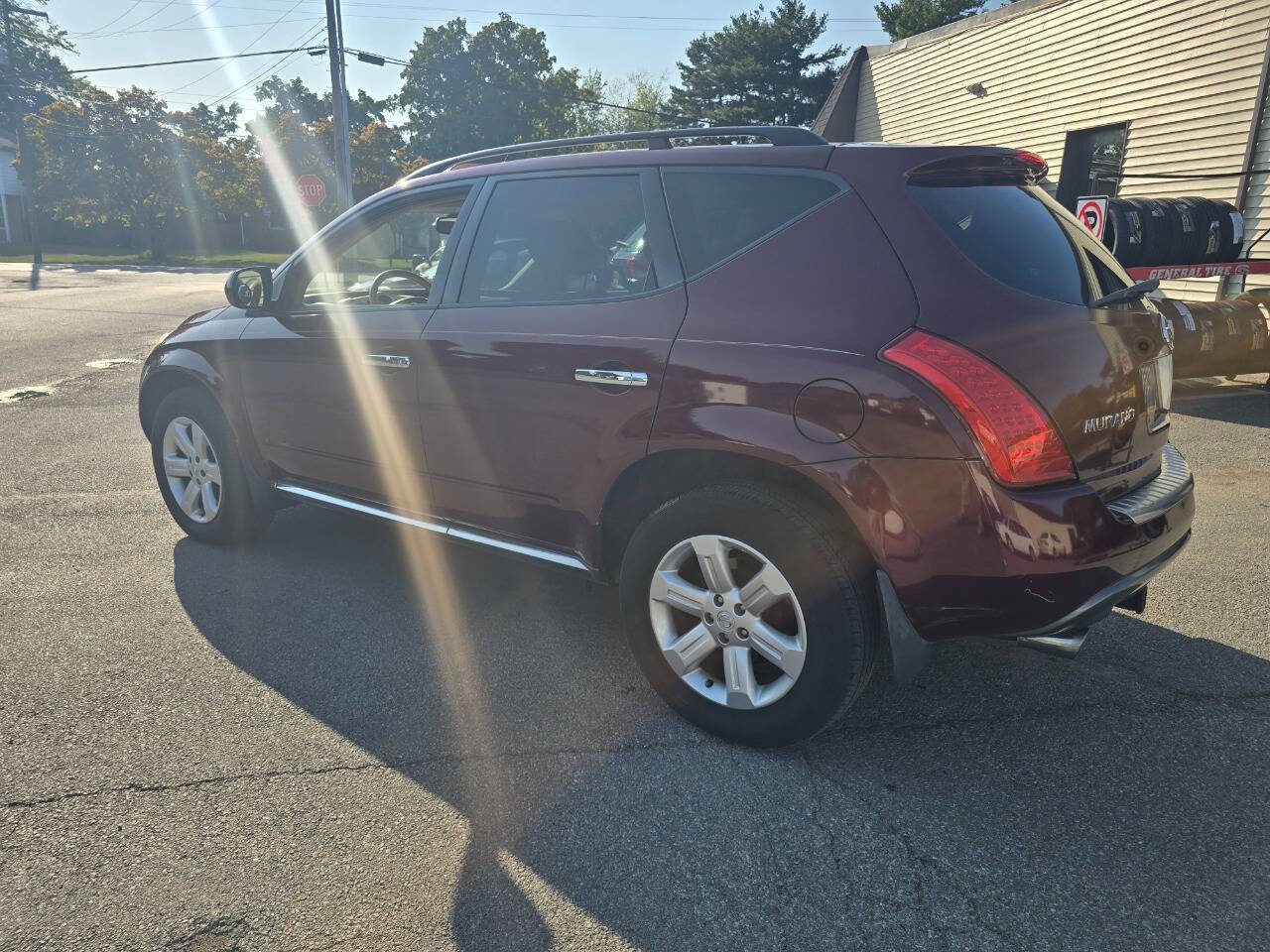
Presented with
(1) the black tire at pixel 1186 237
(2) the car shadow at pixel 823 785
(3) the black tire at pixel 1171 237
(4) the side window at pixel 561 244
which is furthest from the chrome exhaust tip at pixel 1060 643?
(1) the black tire at pixel 1186 237

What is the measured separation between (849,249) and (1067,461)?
0.83 metres

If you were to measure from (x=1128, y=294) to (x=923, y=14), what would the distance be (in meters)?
45.7

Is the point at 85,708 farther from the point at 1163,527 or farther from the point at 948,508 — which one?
the point at 1163,527

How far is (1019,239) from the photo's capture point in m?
2.72

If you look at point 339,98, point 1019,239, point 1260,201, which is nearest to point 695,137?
point 1019,239

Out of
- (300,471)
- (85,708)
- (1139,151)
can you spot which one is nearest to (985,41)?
(1139,151)

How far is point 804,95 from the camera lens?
49250 millimetres

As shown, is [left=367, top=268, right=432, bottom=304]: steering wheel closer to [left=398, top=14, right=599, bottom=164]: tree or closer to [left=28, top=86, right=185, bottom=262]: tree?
[left=28, top=86, right=185, bottom=262]: tree

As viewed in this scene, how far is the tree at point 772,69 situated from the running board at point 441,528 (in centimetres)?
4741

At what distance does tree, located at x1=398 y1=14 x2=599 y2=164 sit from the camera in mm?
70812

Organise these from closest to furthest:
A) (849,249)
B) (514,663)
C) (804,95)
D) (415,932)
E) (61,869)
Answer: (415,932) < (61,869) < (849,249) < (514,663) < (804,95)

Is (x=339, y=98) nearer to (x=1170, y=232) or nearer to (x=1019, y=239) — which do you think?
(x=1170, y=232)

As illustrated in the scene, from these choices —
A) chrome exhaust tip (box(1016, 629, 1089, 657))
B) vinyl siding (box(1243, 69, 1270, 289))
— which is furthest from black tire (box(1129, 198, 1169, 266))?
chrome exhaust tip (box(1016, 629, 1089, 657))

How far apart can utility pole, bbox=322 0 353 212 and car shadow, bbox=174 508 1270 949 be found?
819 inches
